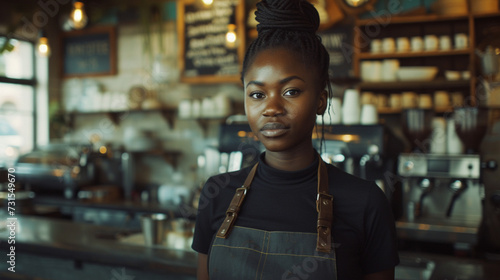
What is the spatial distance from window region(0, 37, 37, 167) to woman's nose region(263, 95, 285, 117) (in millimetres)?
4435

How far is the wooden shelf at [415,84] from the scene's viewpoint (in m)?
3.26

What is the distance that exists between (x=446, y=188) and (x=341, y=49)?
1.47 metres

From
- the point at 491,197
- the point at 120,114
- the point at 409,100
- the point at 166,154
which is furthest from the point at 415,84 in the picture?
the point at 120,114

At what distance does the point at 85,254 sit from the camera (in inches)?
78.4

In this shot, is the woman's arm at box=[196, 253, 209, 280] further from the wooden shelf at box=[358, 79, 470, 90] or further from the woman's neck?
the wooden shelf at box=[358, 79, 470, 90]

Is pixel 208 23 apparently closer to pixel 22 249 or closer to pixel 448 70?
pixel 448 70

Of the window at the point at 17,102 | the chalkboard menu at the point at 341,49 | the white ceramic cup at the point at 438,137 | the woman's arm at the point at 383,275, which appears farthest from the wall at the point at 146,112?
the woman's arm at the point at 383,275

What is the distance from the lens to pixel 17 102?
4816mm

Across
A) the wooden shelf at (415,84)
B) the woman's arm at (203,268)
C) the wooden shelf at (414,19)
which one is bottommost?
the woman's arm at (203,268)

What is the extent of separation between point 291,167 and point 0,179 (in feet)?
9.70

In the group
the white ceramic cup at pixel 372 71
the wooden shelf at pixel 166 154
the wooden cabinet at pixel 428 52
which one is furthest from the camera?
the wooden shelf at pixel 166 154

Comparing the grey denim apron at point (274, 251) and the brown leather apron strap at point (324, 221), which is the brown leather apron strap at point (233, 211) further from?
the brown leather apron strap at point (324, 221)

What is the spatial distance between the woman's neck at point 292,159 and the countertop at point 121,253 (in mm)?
908

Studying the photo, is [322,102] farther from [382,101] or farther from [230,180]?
[382,101]
